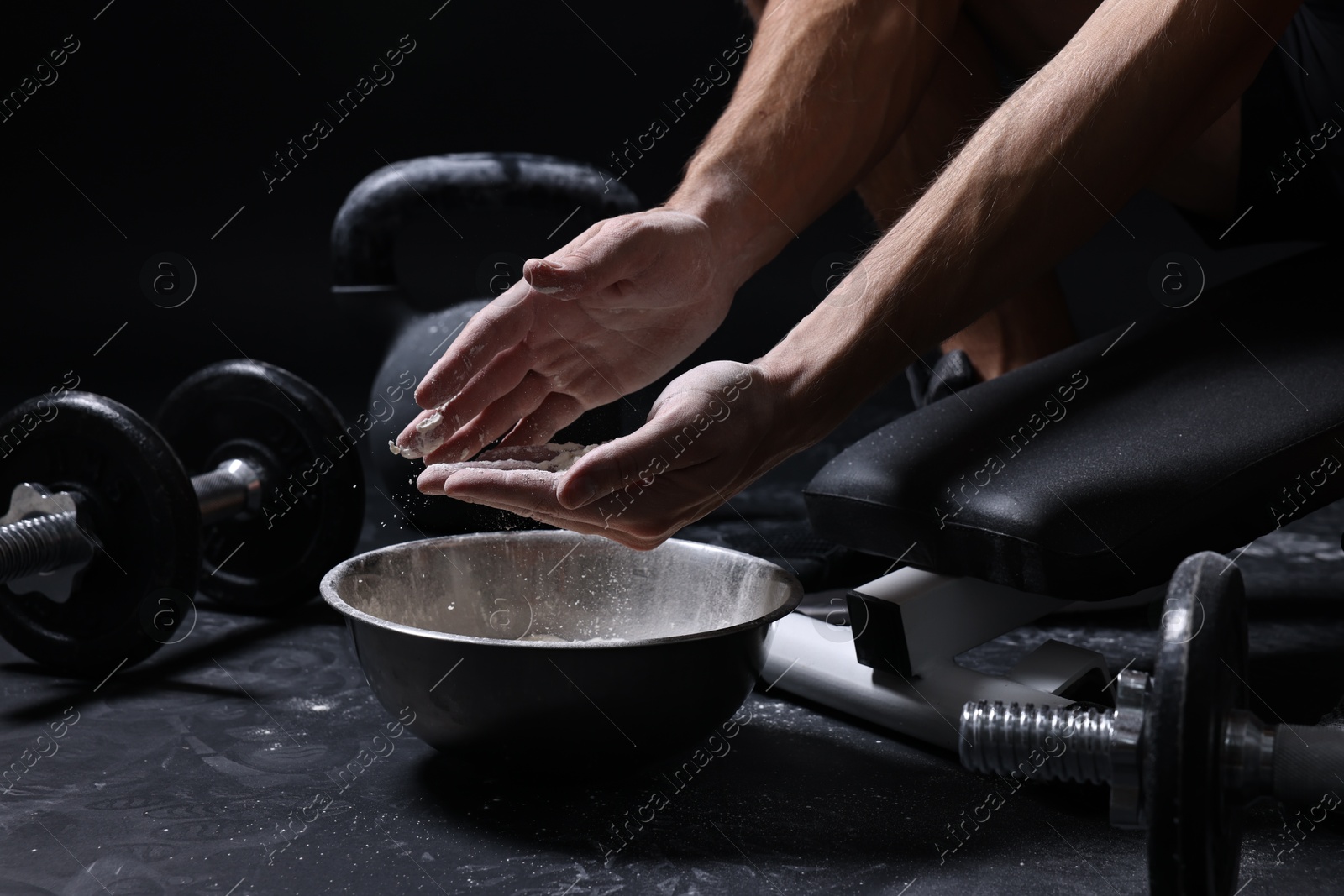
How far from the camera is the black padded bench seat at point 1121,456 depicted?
912 mm

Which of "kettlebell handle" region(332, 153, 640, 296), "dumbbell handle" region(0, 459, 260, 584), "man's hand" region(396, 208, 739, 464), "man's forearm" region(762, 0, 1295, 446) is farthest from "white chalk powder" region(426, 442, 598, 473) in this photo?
"kettlebell handle" region(332, 153, 640, 296)

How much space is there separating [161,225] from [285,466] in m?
1.36

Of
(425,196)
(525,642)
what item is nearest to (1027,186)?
(525,642)

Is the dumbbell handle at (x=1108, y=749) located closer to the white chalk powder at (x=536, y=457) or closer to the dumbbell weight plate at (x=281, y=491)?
the white chalk powder at (x=536, y=457)

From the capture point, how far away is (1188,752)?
0.56 meters

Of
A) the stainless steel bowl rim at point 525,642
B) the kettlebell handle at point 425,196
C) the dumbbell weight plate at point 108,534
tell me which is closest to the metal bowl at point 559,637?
the stainless steel bowl rim at point 525,642

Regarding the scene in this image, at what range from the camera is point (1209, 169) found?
1.14 metres

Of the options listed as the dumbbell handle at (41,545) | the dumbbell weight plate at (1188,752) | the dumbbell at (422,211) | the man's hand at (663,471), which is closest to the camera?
the dumbbell weight plate at (1188,752)

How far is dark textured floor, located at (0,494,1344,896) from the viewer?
0.78 m

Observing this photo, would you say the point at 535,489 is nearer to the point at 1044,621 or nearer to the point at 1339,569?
the point at 1044,621

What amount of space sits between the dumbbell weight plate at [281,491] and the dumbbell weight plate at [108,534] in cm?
18

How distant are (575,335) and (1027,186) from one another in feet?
1.22

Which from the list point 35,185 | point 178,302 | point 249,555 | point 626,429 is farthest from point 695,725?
point 35,185

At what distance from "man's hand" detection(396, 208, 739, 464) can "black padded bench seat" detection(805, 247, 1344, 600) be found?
0.19m
